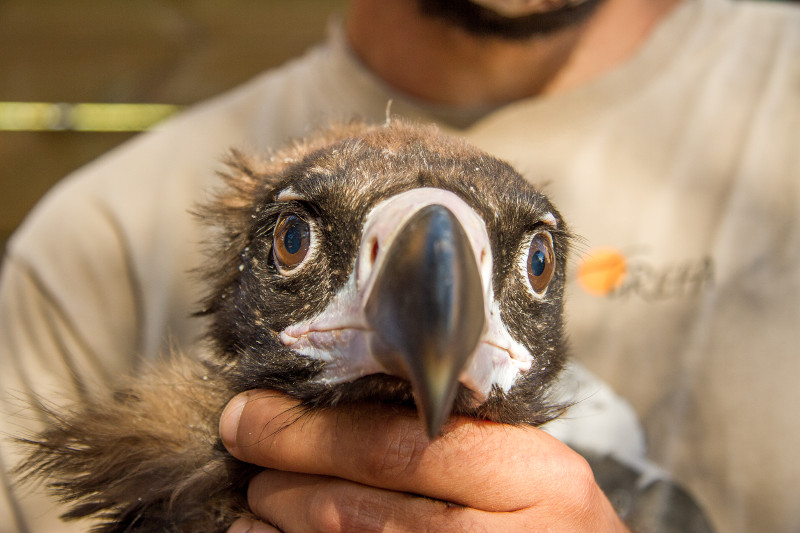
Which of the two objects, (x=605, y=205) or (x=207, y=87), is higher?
(x=207, y=87)

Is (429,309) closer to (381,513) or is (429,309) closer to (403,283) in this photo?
(403,283)

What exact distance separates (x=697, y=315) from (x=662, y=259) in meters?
0.22

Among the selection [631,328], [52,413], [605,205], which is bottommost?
[52,413]

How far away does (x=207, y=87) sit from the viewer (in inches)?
191

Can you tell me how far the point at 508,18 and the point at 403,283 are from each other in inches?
54.3

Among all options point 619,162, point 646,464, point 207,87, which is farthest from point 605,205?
point 207,87

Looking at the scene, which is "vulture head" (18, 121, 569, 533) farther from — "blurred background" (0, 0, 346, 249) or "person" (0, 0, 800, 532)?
"blurred background" (0, 0, 346, 249)

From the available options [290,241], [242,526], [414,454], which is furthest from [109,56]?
[414,454]

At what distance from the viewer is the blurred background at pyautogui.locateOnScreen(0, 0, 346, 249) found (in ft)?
15.5

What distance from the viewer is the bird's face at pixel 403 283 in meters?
0.96

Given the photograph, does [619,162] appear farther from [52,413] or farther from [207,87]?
[207,87]

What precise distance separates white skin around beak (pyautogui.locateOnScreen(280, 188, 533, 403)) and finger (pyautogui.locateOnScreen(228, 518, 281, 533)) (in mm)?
342

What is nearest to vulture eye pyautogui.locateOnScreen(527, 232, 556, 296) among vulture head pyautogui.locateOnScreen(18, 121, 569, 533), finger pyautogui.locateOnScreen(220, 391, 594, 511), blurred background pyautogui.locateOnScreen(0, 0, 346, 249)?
vulture head pyautogui.locateOnScreen(18, 121, 569, 533)

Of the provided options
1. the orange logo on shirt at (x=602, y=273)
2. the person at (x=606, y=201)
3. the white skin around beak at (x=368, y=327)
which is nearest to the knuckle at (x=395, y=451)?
the white skin around beak at (x=368, y=327)
